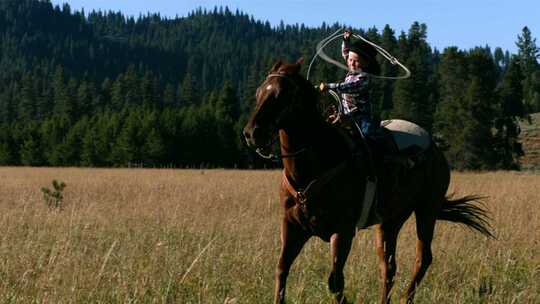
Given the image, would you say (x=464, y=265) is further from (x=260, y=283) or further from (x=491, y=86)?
(x=491, y=86)

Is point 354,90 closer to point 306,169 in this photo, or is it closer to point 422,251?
point 306,169

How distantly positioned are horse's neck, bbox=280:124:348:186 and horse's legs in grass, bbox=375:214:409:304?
1464 mm

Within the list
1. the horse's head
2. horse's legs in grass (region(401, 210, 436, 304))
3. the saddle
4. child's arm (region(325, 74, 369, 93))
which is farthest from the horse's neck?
horse's legs in grass (region(401, 210, 436, 304))

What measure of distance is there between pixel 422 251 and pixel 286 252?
6.66 ft

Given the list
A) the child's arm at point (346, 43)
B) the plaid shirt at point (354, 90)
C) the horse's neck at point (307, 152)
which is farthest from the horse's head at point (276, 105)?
the child's arm at point (346, 43)

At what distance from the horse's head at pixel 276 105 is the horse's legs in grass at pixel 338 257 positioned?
102 centimetres

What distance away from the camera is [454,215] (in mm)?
7109

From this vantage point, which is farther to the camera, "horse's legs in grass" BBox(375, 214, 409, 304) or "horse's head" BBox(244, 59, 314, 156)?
"horse's legs in grass" BBox(375, 214, 409, 304)

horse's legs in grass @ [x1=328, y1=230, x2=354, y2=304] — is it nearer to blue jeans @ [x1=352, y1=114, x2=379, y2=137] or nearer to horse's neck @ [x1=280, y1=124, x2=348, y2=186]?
horse's neck @ [x1=280, y1=124, x2=348, y2=186]

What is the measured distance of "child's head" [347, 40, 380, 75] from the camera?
557 centimetres

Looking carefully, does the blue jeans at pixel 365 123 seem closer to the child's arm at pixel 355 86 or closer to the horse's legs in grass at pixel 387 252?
the child's arm at pixel 355 86

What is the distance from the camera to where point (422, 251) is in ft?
20.3

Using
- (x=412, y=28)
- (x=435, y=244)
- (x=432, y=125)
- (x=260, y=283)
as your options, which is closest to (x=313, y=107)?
(x=260, y=283)

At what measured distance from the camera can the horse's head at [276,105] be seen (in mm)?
4164
